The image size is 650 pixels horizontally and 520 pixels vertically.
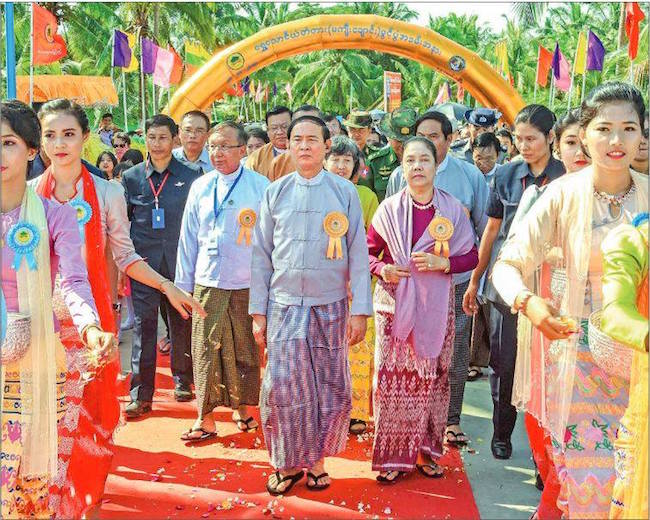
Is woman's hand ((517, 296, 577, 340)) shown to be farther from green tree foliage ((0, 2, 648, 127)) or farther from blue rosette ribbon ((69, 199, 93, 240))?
green tree foliage ((0, 2, 648, 127))

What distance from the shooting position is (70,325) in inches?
129

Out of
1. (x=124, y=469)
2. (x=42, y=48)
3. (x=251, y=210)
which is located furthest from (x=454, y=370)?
(x=42, y=48)

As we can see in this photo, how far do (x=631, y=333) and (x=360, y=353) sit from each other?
3201mm

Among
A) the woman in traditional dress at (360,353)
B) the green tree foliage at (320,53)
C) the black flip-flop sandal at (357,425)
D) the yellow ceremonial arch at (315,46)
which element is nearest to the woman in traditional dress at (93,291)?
the woman in traditional dress at (360,353)

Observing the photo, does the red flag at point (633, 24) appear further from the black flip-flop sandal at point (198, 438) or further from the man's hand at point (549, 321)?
the man's hand at point (549, 321)

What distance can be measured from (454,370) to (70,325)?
8.05 ft

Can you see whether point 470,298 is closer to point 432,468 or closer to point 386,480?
point 432,468

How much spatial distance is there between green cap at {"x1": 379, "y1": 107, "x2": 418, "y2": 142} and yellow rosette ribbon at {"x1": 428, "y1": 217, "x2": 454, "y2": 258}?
5.94ft

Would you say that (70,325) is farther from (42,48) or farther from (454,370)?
(42,48)

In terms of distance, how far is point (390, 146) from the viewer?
679cm

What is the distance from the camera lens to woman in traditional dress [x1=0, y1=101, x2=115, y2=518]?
9.37 ft

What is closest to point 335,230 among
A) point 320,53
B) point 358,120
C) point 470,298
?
point 470,298

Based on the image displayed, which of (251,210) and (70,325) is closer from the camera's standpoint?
(70,325)

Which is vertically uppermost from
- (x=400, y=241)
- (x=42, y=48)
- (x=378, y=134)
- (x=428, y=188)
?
(x=42, y=48)
